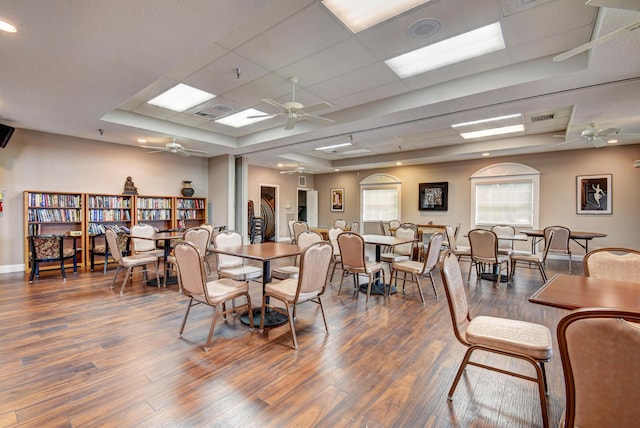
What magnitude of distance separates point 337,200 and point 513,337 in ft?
32.8

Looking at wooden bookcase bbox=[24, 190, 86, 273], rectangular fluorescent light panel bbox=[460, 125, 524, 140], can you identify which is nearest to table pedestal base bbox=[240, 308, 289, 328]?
wooden bookcase bbox=[24, 190, 86, 273]

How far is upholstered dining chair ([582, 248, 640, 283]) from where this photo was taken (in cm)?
226

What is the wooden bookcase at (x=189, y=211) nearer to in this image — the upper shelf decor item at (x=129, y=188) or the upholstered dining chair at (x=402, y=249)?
the upper shelf decor item at (x=129, y=188)

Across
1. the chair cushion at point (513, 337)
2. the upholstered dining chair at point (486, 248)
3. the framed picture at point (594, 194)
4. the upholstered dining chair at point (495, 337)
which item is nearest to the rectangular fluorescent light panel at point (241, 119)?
the upholstered dining chair at point (486, 248)

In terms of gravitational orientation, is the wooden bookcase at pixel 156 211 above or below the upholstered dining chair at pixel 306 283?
above

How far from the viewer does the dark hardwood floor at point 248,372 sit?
1.81m

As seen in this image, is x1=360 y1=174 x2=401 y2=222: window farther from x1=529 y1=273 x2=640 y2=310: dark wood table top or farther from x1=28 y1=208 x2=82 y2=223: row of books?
x1=28 y1=208 x2=82 y2=223: row of books

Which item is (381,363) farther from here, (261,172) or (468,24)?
(261,172)

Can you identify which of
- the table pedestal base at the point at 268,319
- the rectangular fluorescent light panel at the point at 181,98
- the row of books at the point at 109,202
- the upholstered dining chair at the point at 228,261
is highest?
Result: the rectangular fluorescent light panel at the point at 181,98

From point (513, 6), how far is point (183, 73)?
3.66 metres

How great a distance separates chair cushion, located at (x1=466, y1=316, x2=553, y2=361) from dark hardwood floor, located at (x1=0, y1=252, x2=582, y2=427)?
44 cm

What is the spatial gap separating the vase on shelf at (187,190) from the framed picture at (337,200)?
553 centimetres

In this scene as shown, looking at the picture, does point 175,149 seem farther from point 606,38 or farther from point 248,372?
point 606,38

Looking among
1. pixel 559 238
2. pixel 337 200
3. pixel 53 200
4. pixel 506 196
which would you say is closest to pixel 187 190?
pixel 53 200
